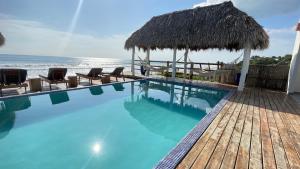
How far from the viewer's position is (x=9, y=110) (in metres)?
4.22

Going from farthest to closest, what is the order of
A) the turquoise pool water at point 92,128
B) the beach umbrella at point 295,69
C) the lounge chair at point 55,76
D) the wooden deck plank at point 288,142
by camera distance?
the beach umbrella at point 295,69, the lounge chair at point 55,76, the turquoise pool water at point 92,128, the wooden deck plank at point 288,142

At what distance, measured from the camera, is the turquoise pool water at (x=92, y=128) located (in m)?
2.47

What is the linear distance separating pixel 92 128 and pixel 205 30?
642 centimetres

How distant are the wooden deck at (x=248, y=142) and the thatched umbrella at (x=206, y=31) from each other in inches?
139

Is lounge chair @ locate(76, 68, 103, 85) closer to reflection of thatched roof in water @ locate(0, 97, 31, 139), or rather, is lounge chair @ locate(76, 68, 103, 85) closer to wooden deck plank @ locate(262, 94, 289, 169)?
reflection of thatched roof in water @ locate(0, 97, 31, 139)

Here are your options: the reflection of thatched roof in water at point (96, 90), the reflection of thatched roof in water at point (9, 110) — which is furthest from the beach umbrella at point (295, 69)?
the reflection of thatched roof in water at point (9, 110)

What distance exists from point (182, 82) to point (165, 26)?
3192 mm

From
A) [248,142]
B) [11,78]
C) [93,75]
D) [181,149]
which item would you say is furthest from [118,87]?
[248,142]

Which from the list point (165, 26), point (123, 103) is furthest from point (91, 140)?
point (165, 26)

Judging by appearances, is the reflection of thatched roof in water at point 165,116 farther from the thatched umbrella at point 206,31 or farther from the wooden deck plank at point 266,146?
the thatched umbrella at point 206,31

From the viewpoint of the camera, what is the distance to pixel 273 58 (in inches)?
417

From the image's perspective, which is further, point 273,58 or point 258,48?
point 273,58

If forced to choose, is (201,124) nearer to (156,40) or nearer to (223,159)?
(223,159)

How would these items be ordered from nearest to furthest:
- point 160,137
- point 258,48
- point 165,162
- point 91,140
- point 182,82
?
point 165,162
point 91,140
point 160,137
point 258,48
point 182,82
